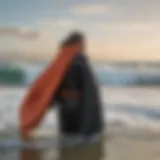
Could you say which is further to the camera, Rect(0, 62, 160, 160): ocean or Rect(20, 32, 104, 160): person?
Rect(0, 62, 160, 160): ocean

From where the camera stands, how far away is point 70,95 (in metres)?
1.00

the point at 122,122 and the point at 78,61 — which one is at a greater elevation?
the point at 78,61

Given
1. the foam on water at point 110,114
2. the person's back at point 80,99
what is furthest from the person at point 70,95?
the foam on water at point 110,114

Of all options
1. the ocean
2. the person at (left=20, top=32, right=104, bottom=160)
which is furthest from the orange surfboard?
the ocean

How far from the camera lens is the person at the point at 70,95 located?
3.24ft

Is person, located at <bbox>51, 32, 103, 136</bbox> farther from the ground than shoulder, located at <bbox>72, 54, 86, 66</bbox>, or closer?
closer

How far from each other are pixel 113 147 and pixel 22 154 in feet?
0.60

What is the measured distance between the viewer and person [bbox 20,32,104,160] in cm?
99

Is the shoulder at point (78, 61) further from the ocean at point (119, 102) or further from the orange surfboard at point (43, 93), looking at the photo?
the ocean at point (119, 102)

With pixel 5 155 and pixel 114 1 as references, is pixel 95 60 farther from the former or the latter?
pixel 5 155

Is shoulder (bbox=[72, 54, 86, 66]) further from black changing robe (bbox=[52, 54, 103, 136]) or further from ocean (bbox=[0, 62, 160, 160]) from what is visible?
ocean (bbox=[0, 62, 160, 160])

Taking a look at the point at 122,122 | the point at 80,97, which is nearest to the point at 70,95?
the point at 80,97

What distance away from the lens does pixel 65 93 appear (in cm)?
100

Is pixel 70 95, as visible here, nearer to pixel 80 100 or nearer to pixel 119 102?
pixel 80 100
